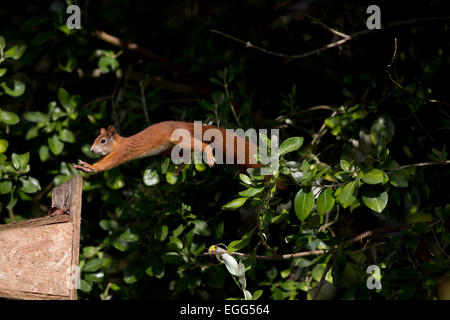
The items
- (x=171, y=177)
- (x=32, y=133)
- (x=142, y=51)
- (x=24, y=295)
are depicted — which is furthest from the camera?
(x=142, y=51)

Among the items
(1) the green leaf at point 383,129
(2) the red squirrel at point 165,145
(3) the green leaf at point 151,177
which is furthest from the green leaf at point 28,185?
(1) the green leaf at point 383,129

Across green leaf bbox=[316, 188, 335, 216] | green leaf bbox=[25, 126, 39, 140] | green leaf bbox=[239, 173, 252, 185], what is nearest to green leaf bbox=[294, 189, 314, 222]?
green leaf bbox=[316, 188, 335, 216]

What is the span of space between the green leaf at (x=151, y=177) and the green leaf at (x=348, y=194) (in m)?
0.59

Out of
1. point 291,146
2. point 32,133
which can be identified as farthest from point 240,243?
point 32,133

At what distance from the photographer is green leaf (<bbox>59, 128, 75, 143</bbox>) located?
1814mm

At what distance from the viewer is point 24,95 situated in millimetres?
1879

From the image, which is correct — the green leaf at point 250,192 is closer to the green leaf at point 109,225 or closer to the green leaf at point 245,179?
the green leaf at point 245,179

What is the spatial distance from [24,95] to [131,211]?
584 millimetres

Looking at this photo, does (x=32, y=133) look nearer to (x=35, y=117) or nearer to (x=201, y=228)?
(x=35, y=117)

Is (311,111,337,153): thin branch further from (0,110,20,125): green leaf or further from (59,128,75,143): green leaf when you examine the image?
(0,110,20,125): green leaf

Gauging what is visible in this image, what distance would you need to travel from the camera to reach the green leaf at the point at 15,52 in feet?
5.69

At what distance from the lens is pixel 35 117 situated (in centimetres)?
183

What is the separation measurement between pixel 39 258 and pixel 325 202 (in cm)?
67

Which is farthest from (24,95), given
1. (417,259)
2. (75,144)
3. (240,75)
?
(417,259)
